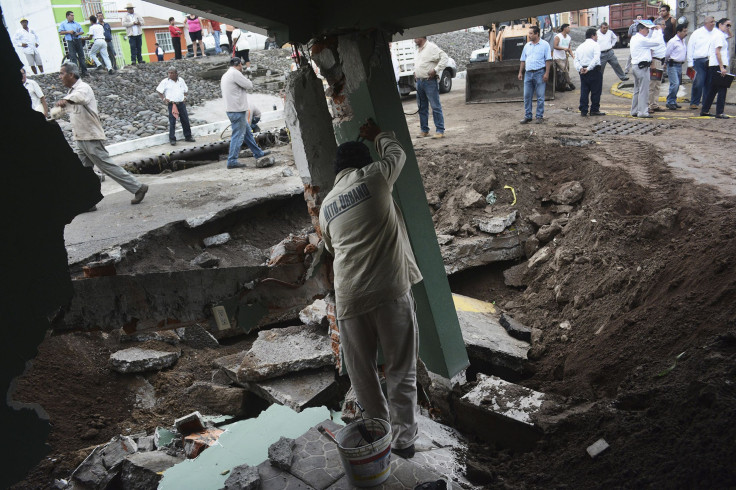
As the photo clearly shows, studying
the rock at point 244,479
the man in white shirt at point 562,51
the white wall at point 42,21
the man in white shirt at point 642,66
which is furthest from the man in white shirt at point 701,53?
the white wall at point 42,21

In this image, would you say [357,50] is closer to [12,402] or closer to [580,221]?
[12,402]

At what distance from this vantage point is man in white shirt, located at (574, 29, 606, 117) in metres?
10.4

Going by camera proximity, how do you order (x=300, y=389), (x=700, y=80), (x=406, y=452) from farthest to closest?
(x=700, y=80) → (x=300, y=389) → (x=406, y=452)

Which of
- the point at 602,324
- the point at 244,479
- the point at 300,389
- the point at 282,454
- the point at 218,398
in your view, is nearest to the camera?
the point at 244,479

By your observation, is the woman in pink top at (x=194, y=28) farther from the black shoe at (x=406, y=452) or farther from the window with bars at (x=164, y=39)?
the black shoe at (x=406, y=452)

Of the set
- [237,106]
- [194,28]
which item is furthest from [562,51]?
[194,28]

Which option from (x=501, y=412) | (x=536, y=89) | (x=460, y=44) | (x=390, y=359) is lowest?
(x=501, y=412)

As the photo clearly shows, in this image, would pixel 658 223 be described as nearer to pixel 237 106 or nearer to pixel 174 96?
pixel 237 106

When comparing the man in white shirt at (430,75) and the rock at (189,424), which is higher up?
the man in white shirt at (430,75)

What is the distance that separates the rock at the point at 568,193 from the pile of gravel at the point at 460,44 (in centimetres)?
1534

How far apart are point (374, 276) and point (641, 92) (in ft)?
29.2

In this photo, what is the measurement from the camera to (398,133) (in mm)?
4062

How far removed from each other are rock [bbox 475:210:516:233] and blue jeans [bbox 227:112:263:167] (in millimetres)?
4975

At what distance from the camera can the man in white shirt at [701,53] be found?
1029 cm
